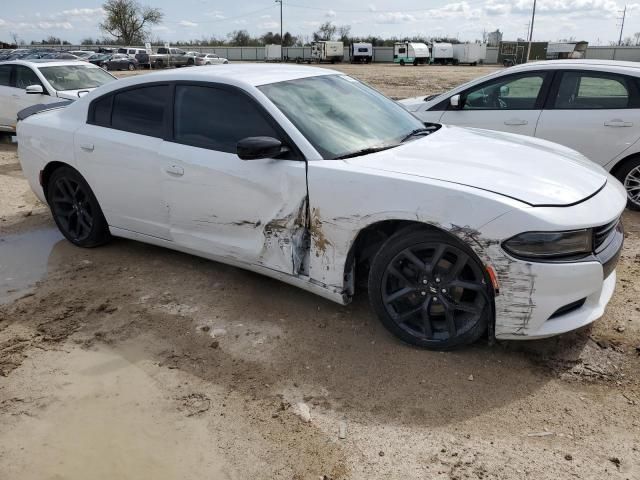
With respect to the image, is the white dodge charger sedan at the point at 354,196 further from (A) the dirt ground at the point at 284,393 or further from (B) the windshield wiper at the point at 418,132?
(A) the dirt ground at the point at 284,393

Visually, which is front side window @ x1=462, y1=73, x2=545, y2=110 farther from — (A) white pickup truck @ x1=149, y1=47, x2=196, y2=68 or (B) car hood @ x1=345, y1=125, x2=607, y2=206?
(A) white pickup truck @ x1=149, y1=47, x2=196, y2=68

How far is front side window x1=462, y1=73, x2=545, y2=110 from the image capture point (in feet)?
20.9

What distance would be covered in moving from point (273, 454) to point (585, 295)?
184 centimetres

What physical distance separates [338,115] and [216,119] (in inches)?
35.1

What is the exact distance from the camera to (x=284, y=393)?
118 inches

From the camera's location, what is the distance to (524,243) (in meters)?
2.80

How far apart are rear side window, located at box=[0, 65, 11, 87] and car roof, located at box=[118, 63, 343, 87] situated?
7.75 metres

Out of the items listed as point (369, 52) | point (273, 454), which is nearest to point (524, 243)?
point (273, 454)

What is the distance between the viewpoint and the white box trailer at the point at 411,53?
199 feet

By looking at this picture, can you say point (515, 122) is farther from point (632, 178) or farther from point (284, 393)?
point (284, 393)

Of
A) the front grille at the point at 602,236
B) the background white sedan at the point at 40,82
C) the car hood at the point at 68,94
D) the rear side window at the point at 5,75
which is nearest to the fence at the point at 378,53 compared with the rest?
the background white sedan at the point at 40,82

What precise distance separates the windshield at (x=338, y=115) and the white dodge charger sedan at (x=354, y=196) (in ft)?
0.05

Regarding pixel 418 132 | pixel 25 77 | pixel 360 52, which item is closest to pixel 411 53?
pixel 360 52

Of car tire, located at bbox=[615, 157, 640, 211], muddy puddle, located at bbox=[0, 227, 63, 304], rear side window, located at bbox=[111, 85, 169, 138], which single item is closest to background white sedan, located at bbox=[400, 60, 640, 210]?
car tire, located at bbox=[615, 157, 640, 211]
